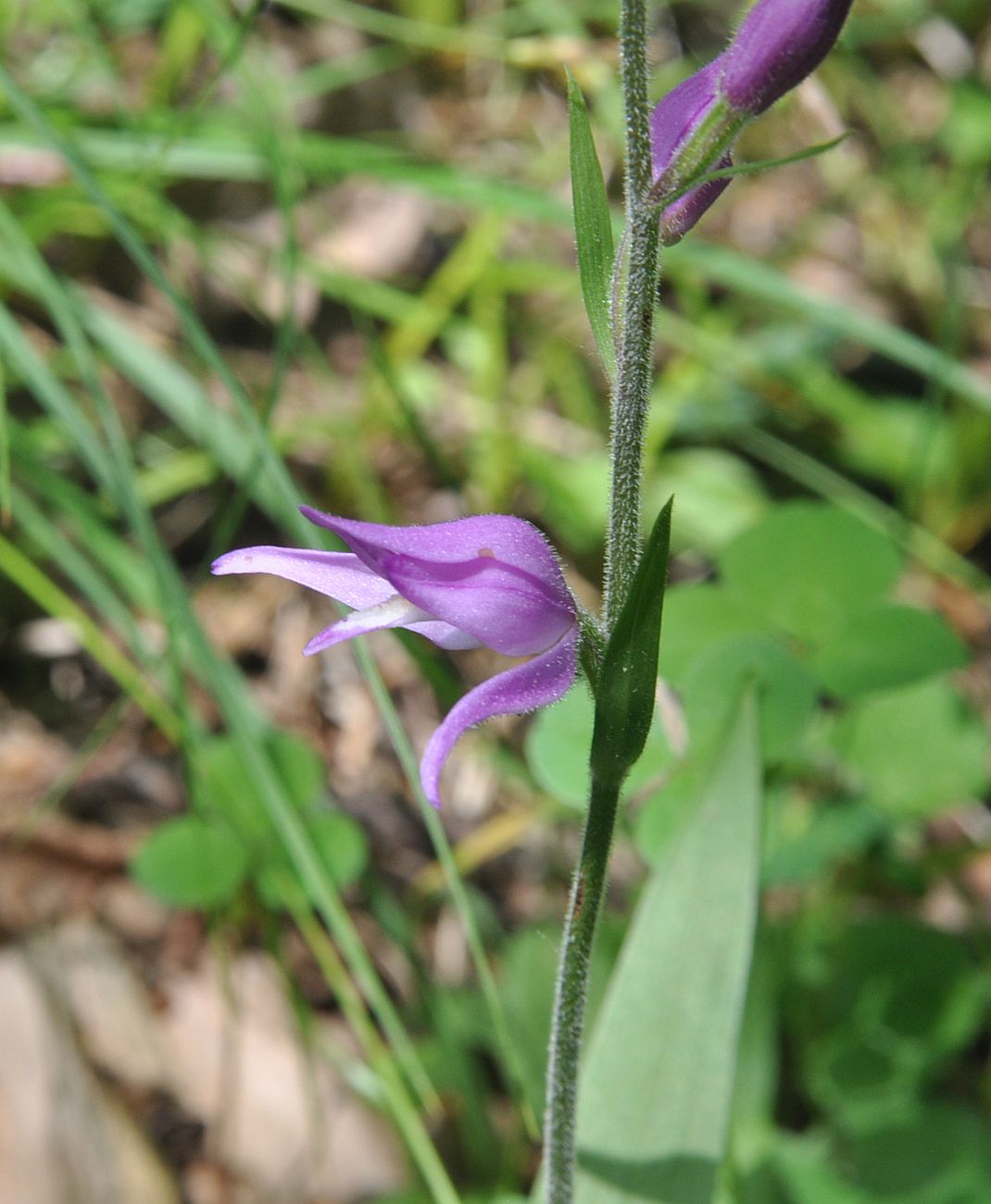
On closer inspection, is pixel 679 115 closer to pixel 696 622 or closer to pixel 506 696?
pixel 506 696

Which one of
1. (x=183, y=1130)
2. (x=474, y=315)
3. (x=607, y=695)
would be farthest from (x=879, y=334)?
(x=183, y=1130)

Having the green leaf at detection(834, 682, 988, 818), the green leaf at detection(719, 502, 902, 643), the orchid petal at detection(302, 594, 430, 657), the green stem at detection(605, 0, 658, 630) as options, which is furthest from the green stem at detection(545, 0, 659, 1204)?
the green leaf at detection(834, 682, 988, 818)

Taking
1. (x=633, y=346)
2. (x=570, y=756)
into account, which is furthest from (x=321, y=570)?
(x=570, y=756)

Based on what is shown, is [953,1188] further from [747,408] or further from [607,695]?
[747,408]

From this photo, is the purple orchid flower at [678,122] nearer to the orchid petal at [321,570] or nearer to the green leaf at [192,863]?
the orchid petal at [321,570]

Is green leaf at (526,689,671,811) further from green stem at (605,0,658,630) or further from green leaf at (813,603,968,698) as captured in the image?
green stem at (605,0,658,630)
